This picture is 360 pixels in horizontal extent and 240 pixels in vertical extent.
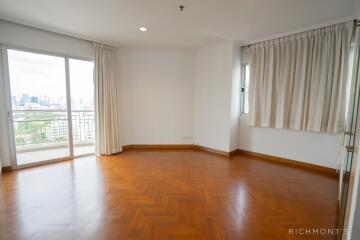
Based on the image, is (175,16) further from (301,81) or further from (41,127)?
(41,127)

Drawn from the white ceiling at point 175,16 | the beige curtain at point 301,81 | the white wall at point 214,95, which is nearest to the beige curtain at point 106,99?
the white ceiling at point 175,16

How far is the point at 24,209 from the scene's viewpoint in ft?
6.78

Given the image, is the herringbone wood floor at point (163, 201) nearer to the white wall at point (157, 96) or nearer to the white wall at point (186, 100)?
the white wall at point (186, 100)

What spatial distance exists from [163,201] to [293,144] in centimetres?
295

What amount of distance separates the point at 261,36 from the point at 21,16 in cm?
436

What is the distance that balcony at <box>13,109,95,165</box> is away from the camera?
3.64 metres

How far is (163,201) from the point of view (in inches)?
89.4

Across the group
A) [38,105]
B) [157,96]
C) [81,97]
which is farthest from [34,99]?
[157,96]

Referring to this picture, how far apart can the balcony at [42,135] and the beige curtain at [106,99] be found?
1.00ft

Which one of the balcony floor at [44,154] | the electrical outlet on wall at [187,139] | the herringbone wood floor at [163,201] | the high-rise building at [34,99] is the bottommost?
the herringbone wood floor at [163,201]

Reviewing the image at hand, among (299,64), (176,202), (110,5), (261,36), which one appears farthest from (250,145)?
(110,5)

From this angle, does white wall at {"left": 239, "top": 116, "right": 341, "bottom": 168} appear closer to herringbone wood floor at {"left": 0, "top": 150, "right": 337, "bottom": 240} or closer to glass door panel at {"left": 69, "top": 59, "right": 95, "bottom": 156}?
herringbone wood floor at {"left": 0, "top": 150, "right": 337, "bottom": 240}

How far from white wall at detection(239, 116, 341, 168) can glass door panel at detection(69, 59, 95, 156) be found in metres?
3.76

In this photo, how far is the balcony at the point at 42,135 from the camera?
11.9ft
